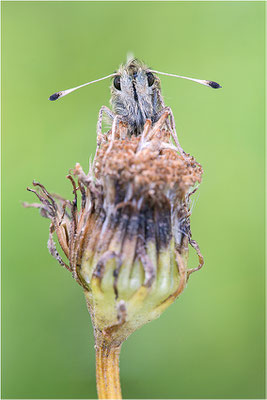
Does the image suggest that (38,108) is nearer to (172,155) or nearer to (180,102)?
(180,102)

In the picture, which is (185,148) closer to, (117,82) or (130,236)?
(117,82)

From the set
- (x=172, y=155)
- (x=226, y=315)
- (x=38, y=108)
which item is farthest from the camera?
(x=38, y=108)

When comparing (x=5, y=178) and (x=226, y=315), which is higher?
(x=5, y=178)

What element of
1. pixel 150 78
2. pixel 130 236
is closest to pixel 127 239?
pixel 130 236

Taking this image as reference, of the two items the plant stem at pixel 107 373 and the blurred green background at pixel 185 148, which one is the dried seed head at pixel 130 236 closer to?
the plant stem at pixel 107 373

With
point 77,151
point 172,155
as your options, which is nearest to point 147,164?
point 172,155

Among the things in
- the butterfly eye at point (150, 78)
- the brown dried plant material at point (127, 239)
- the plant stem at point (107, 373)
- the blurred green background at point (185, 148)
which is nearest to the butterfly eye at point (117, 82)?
the butterfly eye at point (150, 78)

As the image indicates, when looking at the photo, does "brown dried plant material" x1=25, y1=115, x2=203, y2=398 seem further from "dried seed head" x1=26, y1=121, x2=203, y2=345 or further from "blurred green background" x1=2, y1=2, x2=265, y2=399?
"blurred green background" x1=2, y1=2, x2=265, y2=399

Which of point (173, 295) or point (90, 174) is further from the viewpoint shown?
point (90, 174)
